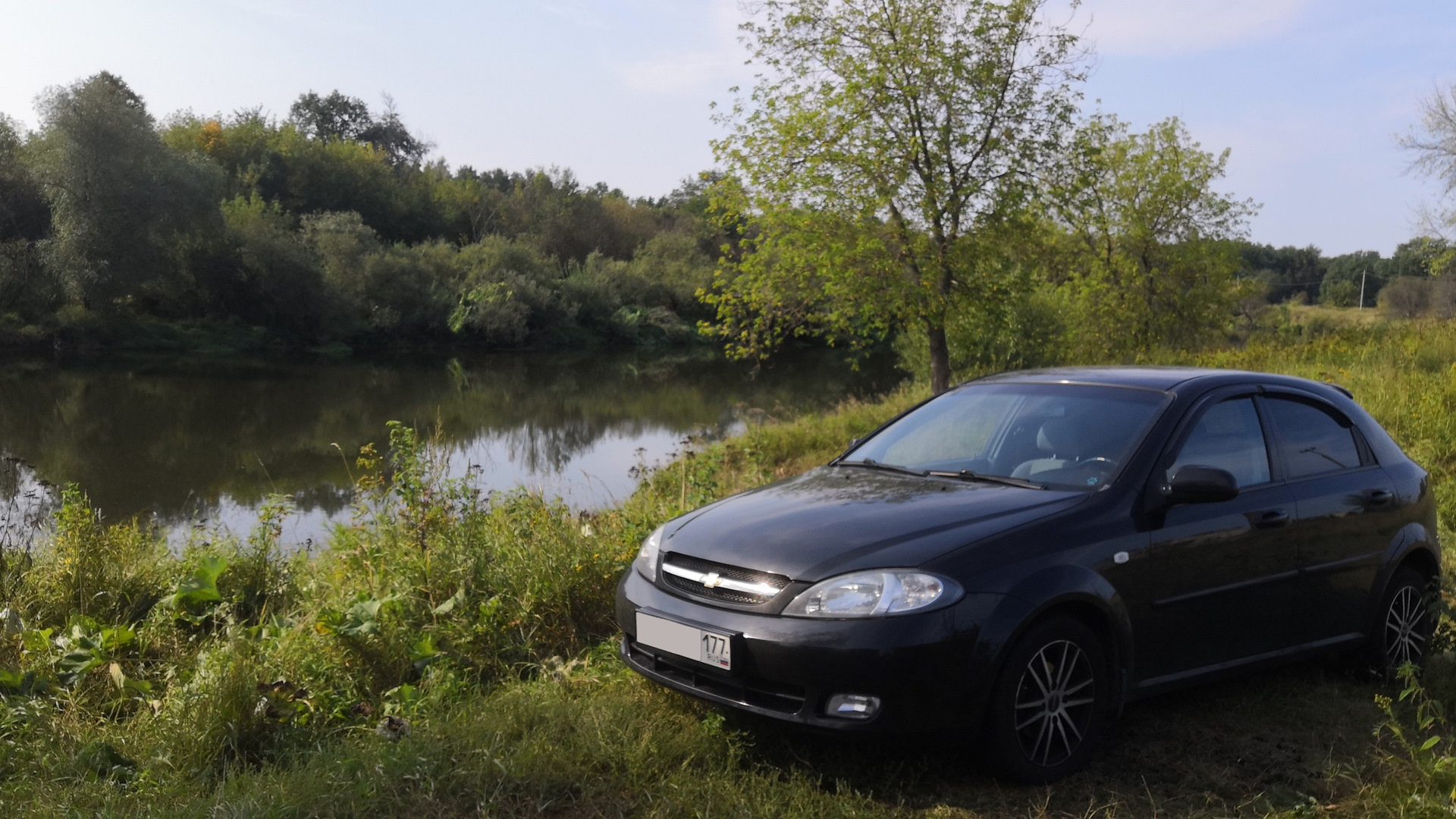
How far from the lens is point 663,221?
8775 cm

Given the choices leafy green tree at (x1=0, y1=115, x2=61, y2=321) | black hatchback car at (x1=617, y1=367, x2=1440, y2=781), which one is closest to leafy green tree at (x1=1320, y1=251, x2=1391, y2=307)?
leafy green tree at (x1=0, y1=115, x2=61, y2=321)

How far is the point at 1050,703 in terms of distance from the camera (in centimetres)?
379

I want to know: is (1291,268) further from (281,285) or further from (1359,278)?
(281,285)

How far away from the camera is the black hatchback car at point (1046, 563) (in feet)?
11.6

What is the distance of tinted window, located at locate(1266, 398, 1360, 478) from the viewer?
489 centimetres

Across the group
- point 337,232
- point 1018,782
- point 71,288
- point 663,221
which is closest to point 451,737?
point 1018,782

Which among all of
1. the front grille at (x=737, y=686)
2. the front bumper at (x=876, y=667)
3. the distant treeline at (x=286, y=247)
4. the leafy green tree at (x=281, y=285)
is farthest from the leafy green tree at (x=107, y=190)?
the front bumper at (x=876, y=667)

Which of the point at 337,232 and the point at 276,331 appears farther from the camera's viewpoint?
the point at 337,232

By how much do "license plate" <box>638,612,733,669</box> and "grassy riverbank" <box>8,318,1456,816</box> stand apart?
0.31 m

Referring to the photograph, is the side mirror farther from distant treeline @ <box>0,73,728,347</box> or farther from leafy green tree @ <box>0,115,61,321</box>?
leafy green tree @ <box>0,115,61,321</box>

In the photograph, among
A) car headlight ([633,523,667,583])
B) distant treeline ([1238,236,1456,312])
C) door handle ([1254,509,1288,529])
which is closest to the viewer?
car headlight ([633,523,667,583])

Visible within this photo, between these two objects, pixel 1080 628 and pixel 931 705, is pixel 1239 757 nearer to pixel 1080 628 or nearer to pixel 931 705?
pixel 1080 628

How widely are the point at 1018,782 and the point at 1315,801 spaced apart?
1036 mm

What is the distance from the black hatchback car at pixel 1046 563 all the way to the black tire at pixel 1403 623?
0.6 inches
